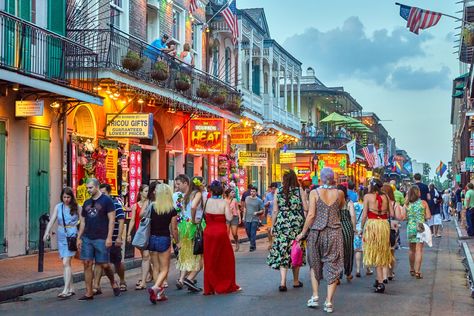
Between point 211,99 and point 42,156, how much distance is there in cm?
894

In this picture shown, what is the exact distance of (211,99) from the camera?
85.4ft

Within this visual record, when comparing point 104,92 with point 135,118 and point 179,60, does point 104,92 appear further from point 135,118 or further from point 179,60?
point 179,60

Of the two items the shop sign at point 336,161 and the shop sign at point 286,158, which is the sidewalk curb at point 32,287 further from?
the shop sign at point 336,161

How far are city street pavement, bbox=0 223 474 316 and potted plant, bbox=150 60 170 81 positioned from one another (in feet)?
25.7

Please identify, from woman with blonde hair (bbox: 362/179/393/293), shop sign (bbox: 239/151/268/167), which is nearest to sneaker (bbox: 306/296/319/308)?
woman with blonde hair (bbox: 362/179/393/293)

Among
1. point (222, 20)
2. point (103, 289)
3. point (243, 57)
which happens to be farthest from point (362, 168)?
point (103, 289)

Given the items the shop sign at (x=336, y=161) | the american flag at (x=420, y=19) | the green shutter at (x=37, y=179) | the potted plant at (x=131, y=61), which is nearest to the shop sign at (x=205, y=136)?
the american flag at (x=420, y=19)

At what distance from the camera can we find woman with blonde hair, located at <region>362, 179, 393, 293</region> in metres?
12.1

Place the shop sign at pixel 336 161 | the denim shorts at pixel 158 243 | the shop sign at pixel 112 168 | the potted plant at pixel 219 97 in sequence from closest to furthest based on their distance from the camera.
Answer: the denim shorts at pixel 158 243
the shop sign at pixel 112 168
the potted plant at pixel 219 97
the shop sign at pixel 336 161

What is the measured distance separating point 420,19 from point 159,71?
7988 mm

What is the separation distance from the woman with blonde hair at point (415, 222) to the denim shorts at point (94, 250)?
556 cm

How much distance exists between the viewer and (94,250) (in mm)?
11133

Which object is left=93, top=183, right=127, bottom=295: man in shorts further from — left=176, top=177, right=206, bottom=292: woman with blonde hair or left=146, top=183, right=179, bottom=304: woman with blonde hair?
left=176, top=177, right=206, bottom=292: woman with blonde hair

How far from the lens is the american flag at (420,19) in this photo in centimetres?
2291
